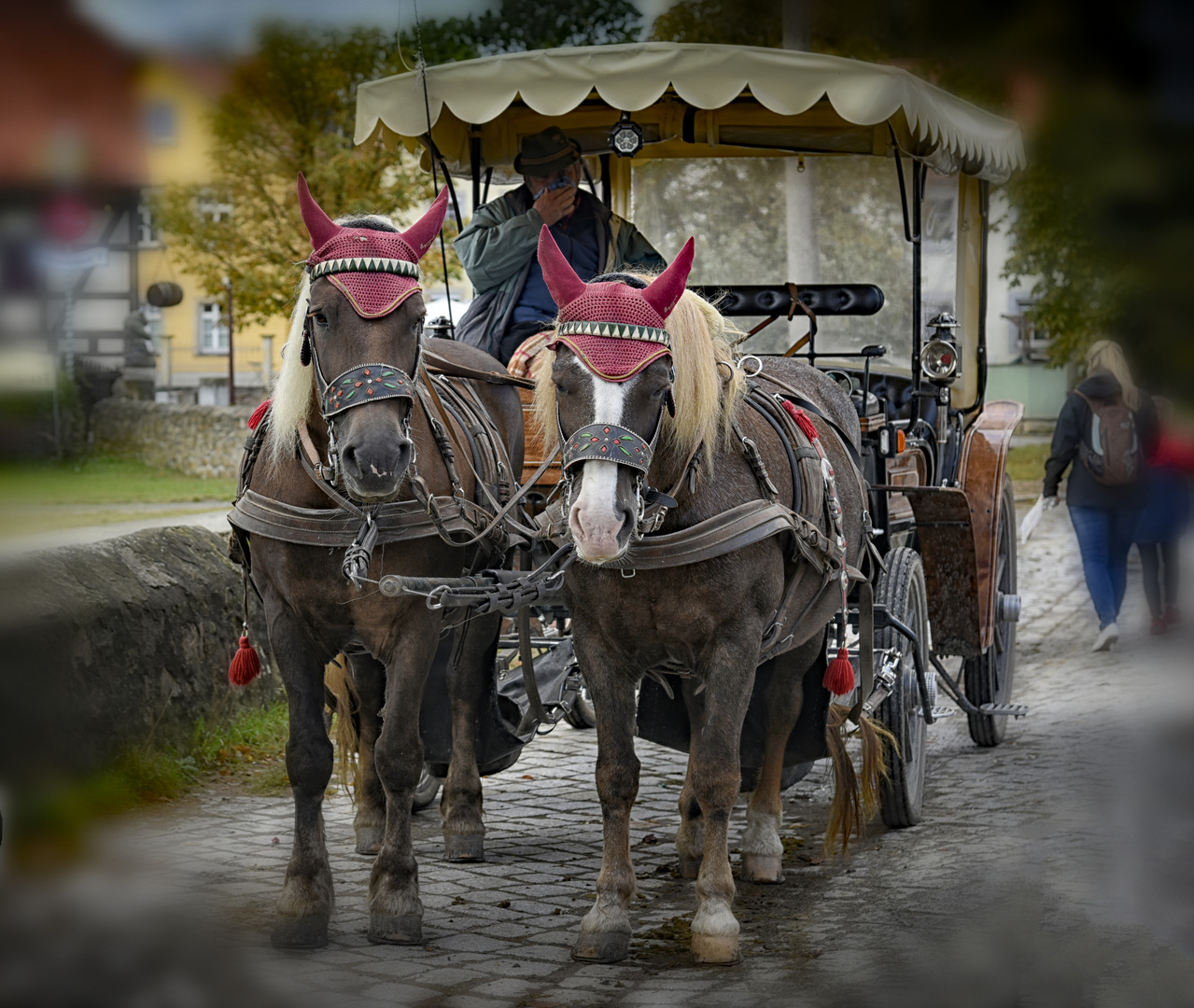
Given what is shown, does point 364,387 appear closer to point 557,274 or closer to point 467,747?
point 557,274

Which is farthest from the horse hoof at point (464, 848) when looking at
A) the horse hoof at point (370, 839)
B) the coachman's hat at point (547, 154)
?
the coachman's hat at point (547, 154)

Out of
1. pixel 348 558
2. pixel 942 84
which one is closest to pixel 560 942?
pixel 348 558

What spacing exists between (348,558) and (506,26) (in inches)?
54.3

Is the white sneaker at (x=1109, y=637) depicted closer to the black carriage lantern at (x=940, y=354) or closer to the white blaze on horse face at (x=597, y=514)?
the black carriage lantern at (x=940, y=354)

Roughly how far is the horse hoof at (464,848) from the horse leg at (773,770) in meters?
0.92

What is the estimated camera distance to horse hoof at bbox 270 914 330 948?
3508 mm

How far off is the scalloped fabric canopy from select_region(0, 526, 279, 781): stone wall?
2088mm

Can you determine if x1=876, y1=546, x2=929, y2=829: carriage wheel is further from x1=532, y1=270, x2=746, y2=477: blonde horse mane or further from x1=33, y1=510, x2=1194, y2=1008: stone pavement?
x1=532, y1=270, x2=746, y2=477: blonde horse mane

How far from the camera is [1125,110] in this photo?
960 millimetres

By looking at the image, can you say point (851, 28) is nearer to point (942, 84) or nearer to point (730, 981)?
point (942, 84)

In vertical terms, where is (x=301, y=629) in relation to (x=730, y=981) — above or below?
above

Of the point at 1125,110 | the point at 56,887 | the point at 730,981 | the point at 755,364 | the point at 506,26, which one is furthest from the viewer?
the point at 755,364

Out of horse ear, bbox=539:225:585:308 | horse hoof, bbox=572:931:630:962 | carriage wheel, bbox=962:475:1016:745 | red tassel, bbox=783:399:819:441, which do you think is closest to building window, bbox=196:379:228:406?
carriage wheel, bbox=962:475:1016:745

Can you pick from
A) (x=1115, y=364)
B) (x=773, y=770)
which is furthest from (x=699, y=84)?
(x=1115, y=364)
